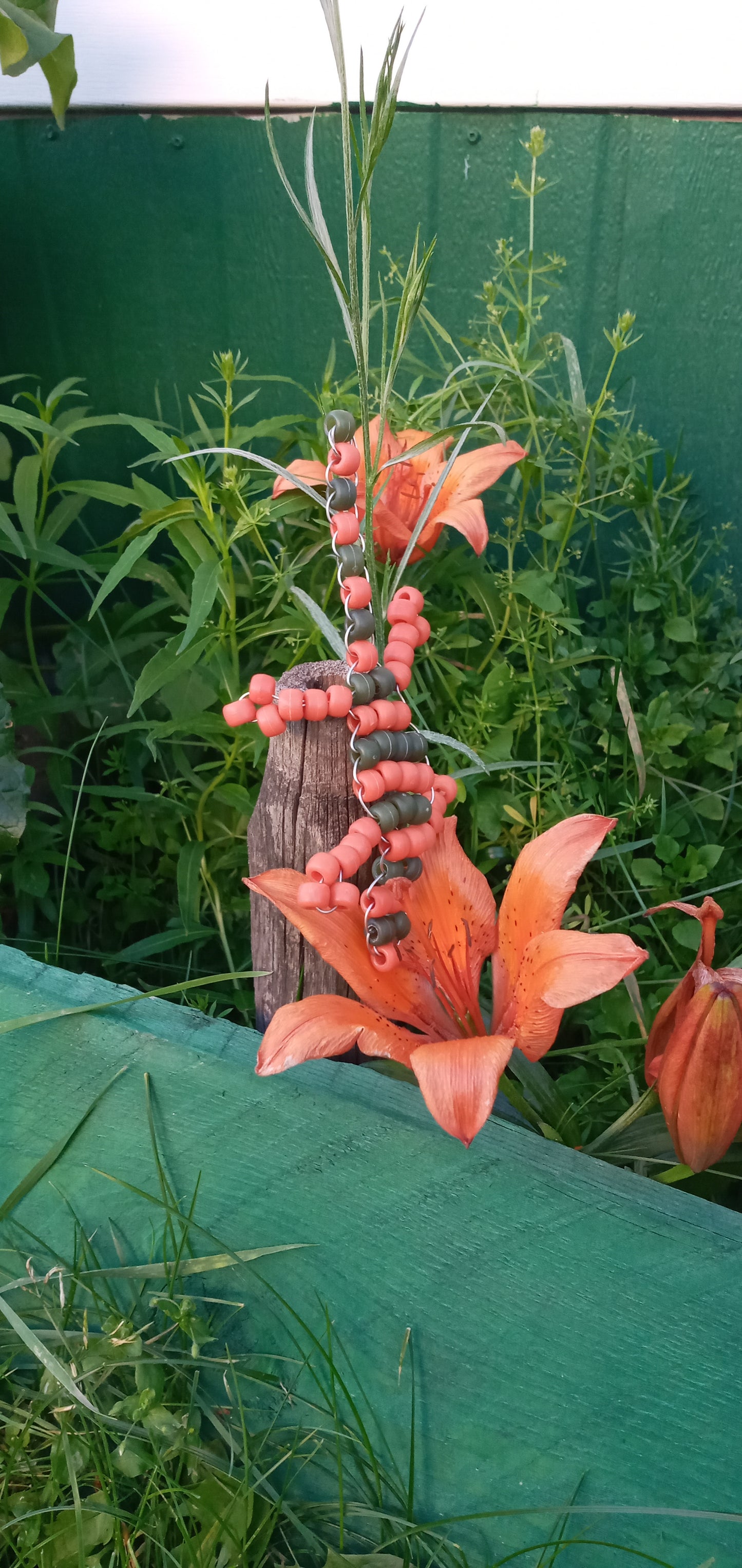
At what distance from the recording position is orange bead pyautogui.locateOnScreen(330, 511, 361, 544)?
2.33 feet

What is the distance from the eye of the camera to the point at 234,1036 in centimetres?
88

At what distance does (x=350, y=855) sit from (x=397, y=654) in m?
0.17

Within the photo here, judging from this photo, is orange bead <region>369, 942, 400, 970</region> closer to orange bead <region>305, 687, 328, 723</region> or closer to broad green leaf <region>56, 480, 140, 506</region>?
orange bead <region>305, 687, 328, 723</region>

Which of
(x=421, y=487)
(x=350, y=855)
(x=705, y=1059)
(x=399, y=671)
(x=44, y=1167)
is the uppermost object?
(x=421, y=487)

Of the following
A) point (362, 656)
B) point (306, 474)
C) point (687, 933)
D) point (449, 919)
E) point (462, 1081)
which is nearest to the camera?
point (462, 1081)

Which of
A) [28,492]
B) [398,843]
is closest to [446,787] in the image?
[398,843]

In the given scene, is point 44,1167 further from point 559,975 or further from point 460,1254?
point 559,975

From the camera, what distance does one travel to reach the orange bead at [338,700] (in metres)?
0.71

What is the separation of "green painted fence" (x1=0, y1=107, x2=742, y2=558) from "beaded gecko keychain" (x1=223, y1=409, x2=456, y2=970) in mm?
907

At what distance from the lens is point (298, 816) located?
2.74 feet

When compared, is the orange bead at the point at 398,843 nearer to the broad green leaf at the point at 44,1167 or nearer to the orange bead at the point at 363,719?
the orange bead at the point at 363,719

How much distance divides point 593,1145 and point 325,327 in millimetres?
1287

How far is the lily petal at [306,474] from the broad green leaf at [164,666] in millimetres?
172

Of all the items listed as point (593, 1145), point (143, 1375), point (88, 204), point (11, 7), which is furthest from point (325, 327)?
point (143, 1375)
